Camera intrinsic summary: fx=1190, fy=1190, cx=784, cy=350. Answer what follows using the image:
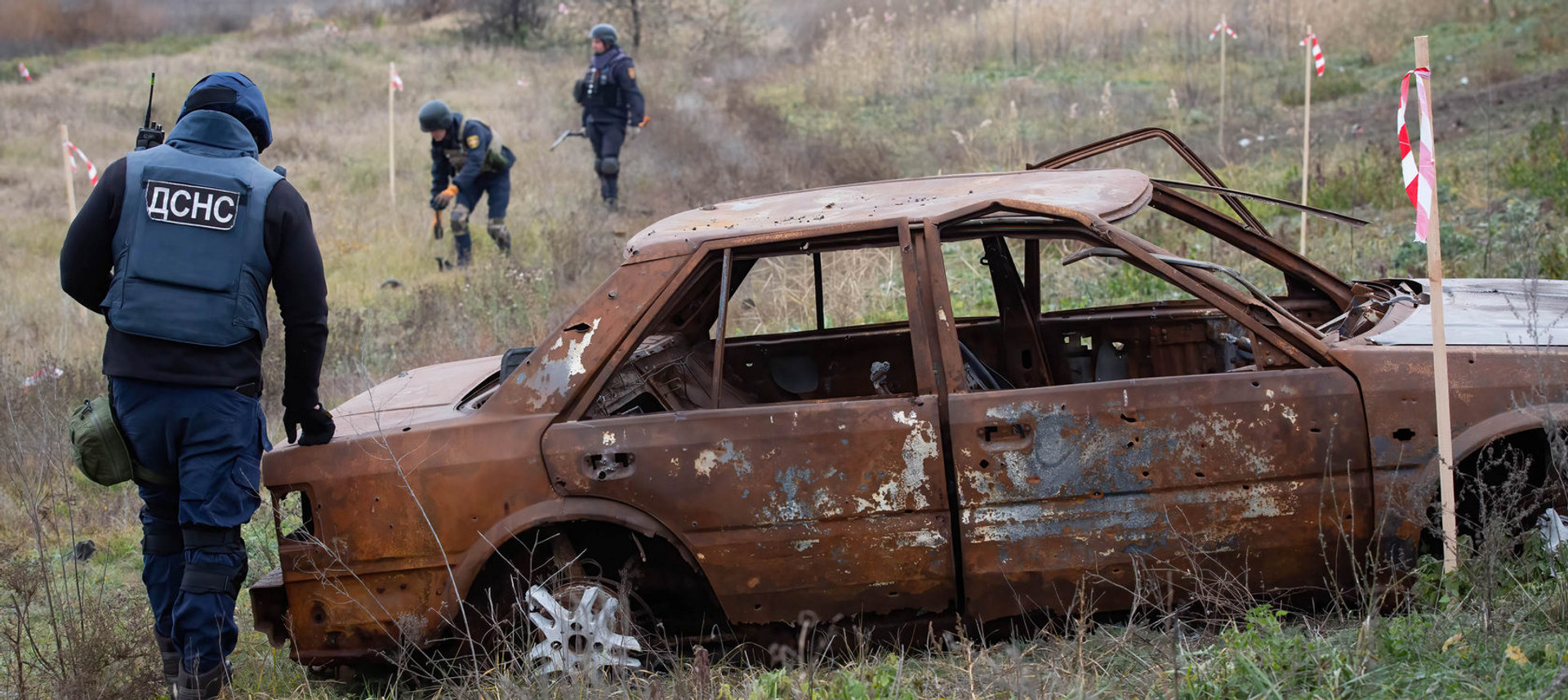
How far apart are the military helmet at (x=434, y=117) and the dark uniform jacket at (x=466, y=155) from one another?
18 centimetres

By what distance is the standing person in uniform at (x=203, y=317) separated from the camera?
3379mm

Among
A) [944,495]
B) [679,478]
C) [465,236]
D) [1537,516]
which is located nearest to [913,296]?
[944,495]

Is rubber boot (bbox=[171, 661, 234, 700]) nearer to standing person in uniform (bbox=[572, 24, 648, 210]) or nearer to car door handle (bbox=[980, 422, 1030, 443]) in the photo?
car door handle (bbox=[980, 422, 1030, 443])

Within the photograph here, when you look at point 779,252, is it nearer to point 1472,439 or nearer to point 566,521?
point 566,521

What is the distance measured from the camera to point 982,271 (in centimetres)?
852

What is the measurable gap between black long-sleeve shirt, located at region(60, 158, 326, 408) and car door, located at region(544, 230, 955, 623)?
813 mm

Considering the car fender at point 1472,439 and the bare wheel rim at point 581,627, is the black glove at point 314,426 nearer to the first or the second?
the bare wheel rim at point 581,627

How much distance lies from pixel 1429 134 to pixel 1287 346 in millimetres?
778

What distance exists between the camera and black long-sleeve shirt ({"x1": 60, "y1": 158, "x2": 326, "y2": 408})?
11.1 ft

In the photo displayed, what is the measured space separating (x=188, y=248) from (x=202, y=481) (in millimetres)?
→ 670

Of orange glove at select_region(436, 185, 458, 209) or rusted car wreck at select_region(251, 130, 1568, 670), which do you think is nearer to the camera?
rusted car wreck at select_region(251, 130, 1568, 670)

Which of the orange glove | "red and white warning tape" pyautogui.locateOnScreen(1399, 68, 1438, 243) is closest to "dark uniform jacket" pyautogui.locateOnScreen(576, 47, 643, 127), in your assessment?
the orange glove

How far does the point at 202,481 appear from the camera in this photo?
11.3 feet

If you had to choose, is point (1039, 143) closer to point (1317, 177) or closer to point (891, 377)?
point (1317, 177)
